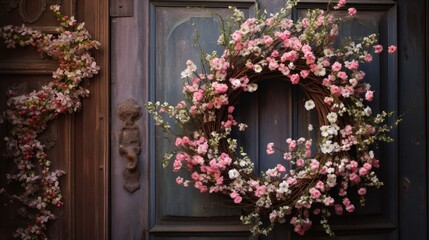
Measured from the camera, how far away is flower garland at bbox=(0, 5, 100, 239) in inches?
109

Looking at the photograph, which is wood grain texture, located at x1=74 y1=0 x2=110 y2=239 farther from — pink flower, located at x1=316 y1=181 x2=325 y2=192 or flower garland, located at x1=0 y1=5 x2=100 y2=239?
pink flower, located at x1=316 y1=181 x2=325 y2=192

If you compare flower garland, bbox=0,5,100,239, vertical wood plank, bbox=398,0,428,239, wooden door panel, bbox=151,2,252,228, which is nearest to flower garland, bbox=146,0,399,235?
wooden door panel, bbox=151,2,252,228

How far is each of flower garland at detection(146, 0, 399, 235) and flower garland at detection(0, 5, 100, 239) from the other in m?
0.42

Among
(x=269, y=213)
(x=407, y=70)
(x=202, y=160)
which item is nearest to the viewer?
(x=202, y=160)

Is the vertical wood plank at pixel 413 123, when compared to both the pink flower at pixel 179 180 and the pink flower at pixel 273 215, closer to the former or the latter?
the pink flower at pixel 273 215

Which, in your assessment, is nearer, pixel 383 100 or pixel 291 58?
pixel 291 58

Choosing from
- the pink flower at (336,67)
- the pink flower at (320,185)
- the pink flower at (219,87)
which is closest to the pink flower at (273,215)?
the pink flower at (320,185)

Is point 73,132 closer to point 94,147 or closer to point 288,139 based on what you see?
point 94,147

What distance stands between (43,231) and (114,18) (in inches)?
43.9

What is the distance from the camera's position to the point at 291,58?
8.64ft

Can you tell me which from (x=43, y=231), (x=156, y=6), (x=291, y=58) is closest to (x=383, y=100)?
(x=291, y=58)

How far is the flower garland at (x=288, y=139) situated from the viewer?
2.63 metres

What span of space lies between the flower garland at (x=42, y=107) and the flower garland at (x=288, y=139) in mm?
422

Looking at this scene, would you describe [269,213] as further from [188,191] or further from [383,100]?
[383,100]
